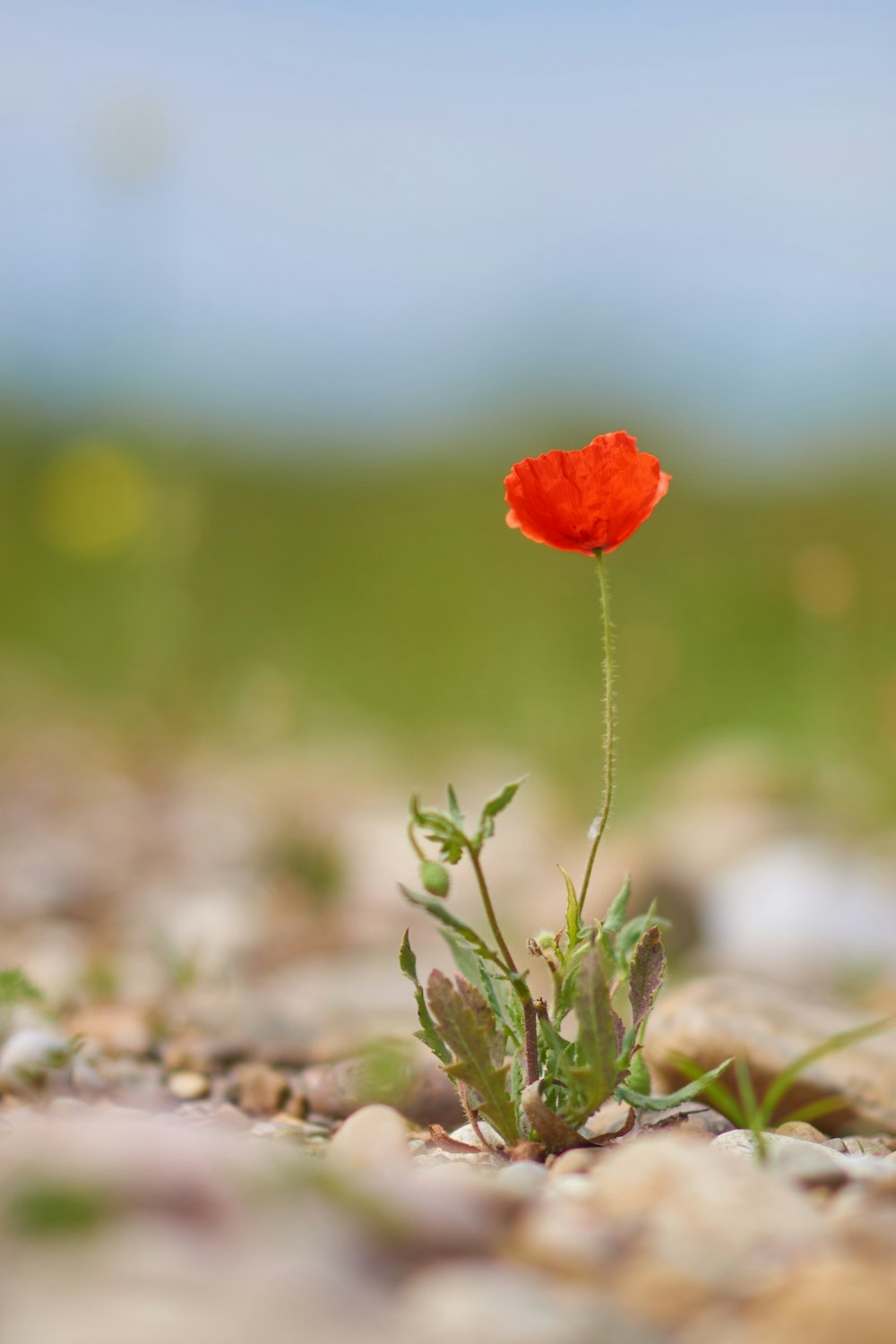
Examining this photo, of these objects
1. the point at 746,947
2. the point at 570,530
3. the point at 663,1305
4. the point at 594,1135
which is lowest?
the point at 746,947

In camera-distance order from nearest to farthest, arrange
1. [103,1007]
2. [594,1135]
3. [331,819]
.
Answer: [594,1135]
[103,1007]
[331,819]

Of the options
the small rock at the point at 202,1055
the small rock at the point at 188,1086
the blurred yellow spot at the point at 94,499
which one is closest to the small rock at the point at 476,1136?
the small rock at the point at 188,1086

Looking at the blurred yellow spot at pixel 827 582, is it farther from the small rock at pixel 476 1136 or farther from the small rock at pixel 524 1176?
the small rock at pixel 524 1176

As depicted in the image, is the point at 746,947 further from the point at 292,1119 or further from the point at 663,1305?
the point at 663,1305

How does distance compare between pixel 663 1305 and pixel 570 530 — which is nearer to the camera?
pixel 663 1305

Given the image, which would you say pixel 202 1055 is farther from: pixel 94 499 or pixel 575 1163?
pixel 94 499

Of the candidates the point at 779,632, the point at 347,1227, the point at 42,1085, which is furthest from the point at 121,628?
the point at 347,1227

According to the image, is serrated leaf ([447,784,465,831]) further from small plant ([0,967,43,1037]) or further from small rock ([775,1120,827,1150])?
small plant ([0,967,43,1037])

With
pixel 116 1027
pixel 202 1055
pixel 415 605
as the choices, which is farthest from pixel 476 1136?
pixel 415 605
